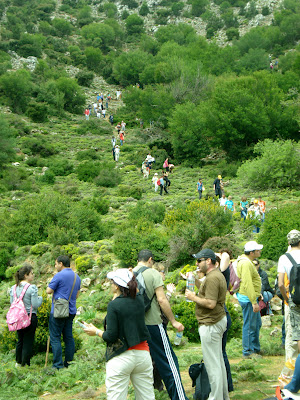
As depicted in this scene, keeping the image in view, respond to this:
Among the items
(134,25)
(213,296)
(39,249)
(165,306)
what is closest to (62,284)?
(165,306)

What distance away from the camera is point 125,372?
3953 mm

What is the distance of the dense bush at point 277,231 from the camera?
39.0 feet

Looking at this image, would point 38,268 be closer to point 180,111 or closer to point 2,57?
point 180,111

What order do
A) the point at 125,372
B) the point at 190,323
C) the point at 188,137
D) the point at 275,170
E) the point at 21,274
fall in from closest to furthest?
the point at 125,372 < the point at 21,274 < the point at 190,323 < the point at 275,170 < the point at 188,137

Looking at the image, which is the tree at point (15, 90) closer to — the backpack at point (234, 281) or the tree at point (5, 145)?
the tree at point (5, 145)

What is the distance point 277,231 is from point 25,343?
7.76 metres

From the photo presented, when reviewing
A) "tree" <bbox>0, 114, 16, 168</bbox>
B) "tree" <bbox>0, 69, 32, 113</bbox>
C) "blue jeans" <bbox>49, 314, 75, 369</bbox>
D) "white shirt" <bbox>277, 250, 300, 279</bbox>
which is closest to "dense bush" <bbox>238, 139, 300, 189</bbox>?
"tree" <bbox>0, 114, 16, 168</bbox>

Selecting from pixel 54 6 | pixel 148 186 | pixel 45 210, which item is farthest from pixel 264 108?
pixel 54 6

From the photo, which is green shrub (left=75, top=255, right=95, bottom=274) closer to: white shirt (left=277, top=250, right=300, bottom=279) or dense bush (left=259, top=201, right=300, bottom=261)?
dense bush (left=259, top=201, right=300, bottom=261)

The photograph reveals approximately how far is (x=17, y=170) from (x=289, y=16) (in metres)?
57.3

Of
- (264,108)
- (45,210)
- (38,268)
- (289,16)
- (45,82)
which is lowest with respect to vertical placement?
(38,268)

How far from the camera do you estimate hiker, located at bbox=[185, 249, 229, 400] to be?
4656 mm

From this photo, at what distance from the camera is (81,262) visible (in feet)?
41.7

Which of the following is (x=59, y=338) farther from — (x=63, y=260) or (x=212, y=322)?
(x=212, y=322)
